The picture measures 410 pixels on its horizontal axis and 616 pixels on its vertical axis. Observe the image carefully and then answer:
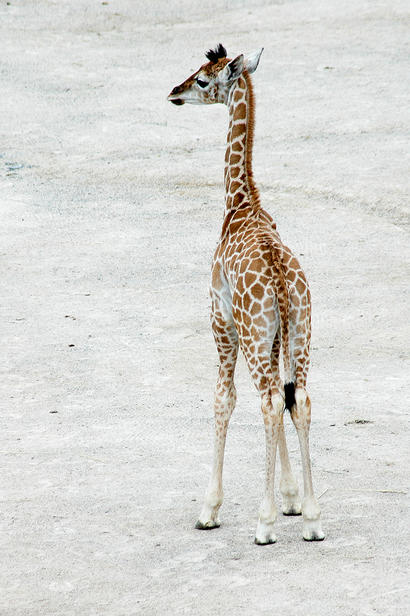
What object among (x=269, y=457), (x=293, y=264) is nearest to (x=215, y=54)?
(x=293, y=264)

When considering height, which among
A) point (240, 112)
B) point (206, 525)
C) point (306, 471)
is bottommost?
point (206, 525)

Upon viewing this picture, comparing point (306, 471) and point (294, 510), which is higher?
point (306, 471)

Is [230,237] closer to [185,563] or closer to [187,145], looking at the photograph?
[185,563]

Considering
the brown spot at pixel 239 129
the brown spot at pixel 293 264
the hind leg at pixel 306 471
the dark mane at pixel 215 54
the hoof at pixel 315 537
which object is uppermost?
the dark mane at pixel 215 54

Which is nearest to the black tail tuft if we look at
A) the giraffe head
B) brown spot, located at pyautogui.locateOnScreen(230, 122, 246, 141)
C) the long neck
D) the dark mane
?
the long neck

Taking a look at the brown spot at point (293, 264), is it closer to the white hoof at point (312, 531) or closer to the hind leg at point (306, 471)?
the hind leg at point (306, 471)

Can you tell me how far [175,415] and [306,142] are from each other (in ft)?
25.9

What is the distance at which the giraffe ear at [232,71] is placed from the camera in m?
7.35

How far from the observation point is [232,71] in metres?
7.41

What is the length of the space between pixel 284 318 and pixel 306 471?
3.12ft

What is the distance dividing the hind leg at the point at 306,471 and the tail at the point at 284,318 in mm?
49

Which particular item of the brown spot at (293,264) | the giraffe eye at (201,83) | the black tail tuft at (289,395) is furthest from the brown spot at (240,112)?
the black tail tuft at (289,395)

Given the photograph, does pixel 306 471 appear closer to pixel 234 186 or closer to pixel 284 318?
pixel 284 318

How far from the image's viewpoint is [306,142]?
1562 centimetres
